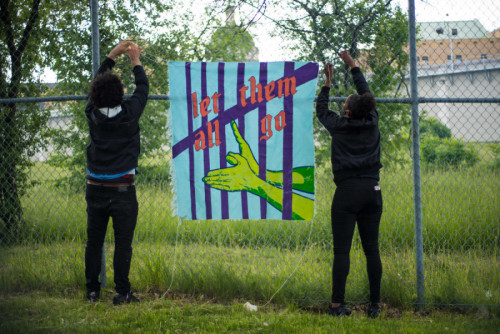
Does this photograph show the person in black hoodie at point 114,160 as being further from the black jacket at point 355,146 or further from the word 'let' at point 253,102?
the black jacket at point 355,146

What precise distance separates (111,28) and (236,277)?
3557 millimetres

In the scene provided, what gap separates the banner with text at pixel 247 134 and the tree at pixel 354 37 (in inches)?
32.1

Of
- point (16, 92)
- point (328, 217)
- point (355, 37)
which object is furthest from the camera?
point (16, 92)

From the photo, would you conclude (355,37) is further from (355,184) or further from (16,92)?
(16,92)

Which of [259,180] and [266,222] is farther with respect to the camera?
[266,222]

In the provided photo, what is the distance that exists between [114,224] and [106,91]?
1125mm

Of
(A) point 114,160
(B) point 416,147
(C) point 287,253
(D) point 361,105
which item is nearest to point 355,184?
(D) point 361,105

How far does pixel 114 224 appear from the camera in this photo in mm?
3500

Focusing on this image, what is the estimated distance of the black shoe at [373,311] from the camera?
3402 mm

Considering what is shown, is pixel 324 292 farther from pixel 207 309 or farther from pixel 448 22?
pixel 448 22

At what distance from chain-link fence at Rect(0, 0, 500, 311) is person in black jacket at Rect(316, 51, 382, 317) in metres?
0.45

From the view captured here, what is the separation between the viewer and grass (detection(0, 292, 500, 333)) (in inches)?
124

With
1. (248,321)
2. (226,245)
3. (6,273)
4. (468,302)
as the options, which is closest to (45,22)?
(6,273)

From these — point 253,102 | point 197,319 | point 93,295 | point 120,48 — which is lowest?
point 197,319
